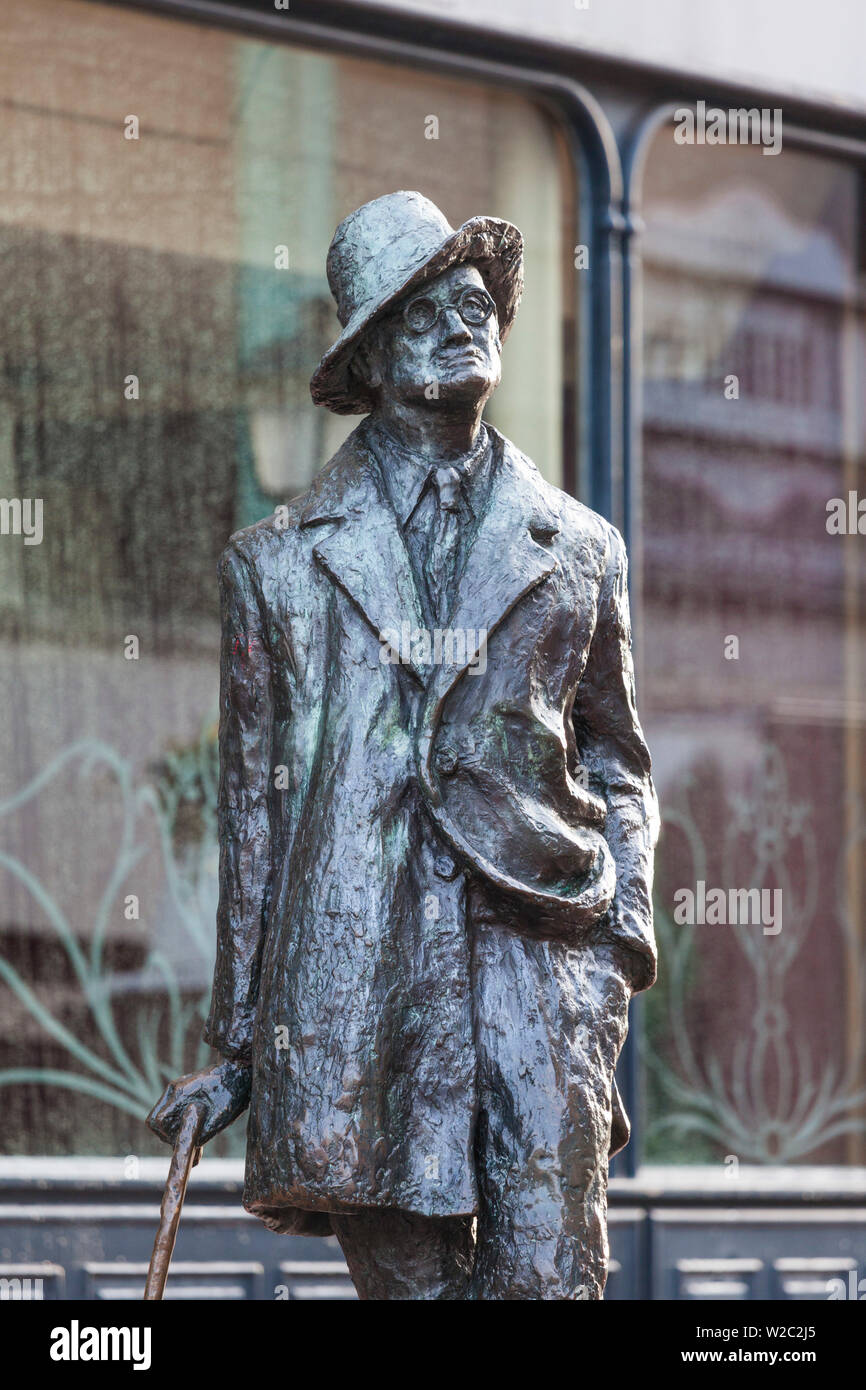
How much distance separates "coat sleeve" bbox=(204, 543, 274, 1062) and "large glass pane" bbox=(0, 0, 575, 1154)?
295 centimetres

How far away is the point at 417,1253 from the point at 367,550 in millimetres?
1236

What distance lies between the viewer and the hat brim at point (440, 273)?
3871 mm

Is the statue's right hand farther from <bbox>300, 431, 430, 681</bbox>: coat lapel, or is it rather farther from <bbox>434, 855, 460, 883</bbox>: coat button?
<bbox>300, 431, 430, 681</bbox>: coat lapel

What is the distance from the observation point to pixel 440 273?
391cm

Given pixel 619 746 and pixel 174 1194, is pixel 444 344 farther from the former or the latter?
pixel 174 1194

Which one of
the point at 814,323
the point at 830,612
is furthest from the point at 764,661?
the point at 814,323

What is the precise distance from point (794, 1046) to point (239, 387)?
309 centimetres

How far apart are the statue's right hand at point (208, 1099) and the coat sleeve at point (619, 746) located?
0.74 meters

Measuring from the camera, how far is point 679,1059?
25.1 ft

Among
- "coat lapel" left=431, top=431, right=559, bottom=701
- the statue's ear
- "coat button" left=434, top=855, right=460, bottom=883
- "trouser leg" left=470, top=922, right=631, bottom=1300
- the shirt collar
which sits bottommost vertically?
"trouser leg" left=470, top=922, right=631, bottom=1300

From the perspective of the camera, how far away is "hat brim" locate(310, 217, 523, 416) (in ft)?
12.7
